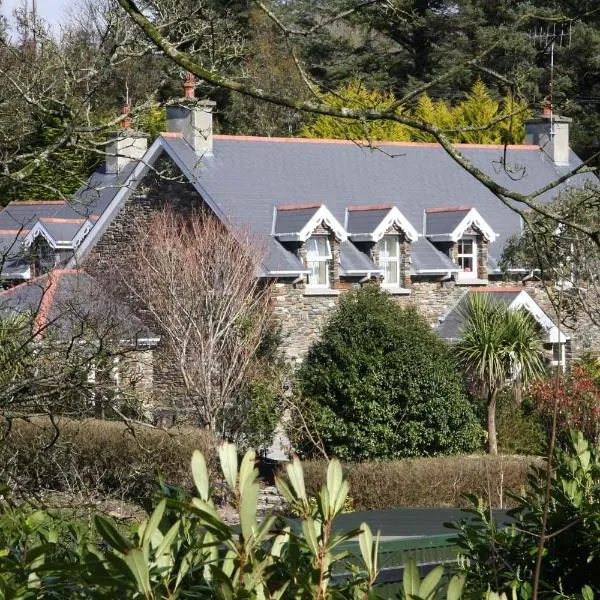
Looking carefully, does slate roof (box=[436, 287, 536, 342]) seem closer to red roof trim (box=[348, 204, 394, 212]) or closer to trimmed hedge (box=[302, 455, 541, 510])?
red roof trim (box=[348, 204, 394, 212])

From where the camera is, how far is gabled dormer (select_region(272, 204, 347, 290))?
A: 2505cm

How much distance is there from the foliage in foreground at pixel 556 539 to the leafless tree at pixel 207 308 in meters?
16.6

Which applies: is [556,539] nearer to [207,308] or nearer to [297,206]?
[207,308]

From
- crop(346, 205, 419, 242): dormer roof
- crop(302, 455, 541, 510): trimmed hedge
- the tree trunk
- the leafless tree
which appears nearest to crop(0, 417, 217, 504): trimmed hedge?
crop(302, 455, 541, 510): trimmed hedge

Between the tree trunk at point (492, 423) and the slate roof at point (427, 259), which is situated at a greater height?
the slate roof at point (427, 259)

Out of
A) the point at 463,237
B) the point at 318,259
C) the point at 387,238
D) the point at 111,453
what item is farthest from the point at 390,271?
the point at 111,453

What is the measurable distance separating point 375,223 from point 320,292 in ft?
6.78

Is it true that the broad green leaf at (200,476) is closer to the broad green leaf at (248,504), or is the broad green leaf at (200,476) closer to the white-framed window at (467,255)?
the broad green leaf at (248,504)

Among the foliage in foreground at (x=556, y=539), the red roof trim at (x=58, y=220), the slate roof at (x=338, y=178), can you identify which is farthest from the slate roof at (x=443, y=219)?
the foliage in foreground at (x=556, y=539)

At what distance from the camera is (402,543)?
7004 millimetres

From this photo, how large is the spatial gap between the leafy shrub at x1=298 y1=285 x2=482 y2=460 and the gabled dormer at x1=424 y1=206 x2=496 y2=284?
599 cm

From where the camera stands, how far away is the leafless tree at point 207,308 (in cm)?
2148

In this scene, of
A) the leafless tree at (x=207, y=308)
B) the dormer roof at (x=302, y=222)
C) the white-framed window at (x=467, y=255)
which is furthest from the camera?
the white-framed window at (x=467, y=255)

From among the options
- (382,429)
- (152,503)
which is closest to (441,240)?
(382,429)
